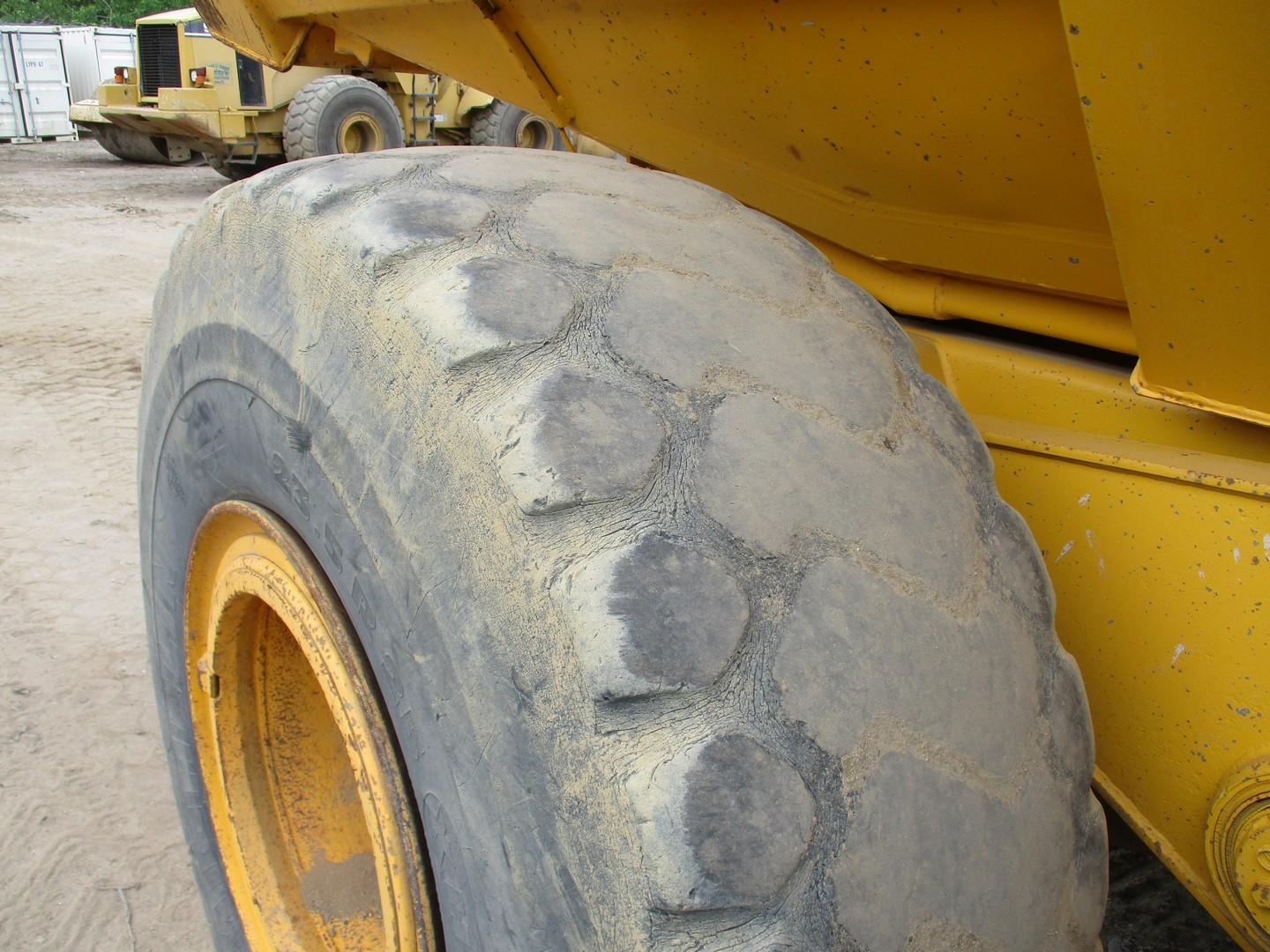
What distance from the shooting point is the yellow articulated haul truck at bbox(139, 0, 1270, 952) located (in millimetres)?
714

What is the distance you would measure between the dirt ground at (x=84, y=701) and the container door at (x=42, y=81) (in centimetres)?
1340

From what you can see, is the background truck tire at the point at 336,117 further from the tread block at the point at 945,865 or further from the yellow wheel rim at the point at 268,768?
the tread block at the point at 945,865

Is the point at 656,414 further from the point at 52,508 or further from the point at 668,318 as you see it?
the point at 52,508

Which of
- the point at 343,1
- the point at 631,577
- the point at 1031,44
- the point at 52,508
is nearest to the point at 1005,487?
the point at 1031,44

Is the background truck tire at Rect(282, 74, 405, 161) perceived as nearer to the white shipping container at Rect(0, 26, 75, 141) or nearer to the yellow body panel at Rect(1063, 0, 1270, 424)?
the white shipping container at Rect(0, 26, 75, 141)

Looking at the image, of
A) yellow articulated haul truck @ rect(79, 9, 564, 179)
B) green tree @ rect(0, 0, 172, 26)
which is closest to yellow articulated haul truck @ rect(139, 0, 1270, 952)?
yellow articulated haul truck @ rect(79, 9, 564, 179)

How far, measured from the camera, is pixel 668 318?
87cm

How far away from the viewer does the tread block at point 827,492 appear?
77 cm

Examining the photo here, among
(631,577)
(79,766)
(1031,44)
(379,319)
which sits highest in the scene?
(1031,44)

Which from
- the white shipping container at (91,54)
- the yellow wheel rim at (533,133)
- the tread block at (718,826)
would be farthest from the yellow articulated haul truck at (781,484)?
the white shipping container at (91,54)

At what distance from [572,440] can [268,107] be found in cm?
1145

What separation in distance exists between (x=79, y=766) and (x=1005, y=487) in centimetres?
187

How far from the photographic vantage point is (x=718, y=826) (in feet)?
2.20

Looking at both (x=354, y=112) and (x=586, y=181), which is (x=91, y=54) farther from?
(x=586, y=181)
